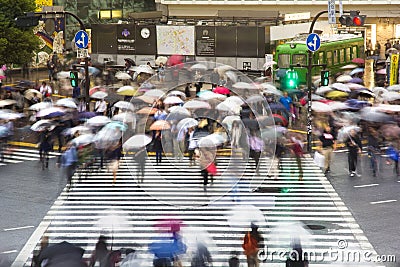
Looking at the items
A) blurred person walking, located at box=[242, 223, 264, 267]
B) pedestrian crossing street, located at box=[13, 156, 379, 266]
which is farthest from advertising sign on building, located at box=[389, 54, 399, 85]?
blurred person walking, located at box=[242, 223, 264, 267]

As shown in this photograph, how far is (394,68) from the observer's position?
144 feet

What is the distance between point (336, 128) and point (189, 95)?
11.9 meters

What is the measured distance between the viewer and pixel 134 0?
2741 inches

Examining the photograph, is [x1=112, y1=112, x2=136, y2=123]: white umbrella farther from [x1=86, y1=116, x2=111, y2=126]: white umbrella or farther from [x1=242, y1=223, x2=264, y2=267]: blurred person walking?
[x1=242, y1=223, x2=264, y2=267]: blurred person walking

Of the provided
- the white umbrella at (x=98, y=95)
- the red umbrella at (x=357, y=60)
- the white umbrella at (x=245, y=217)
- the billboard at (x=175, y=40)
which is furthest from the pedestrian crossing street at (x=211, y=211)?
the red umbrella at (x=357, y=60)

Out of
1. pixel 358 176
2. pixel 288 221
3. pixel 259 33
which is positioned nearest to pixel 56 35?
pixel 259 33

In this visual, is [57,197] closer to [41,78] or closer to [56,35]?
[41,78]

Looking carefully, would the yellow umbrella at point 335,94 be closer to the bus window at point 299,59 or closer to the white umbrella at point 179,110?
the white umbrella at point 179,110

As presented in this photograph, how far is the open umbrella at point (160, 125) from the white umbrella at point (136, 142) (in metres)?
1.50

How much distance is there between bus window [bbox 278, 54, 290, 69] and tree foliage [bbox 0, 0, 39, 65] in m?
13.5

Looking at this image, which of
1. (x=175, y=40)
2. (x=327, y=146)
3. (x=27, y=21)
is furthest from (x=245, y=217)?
(x=175, y=40)

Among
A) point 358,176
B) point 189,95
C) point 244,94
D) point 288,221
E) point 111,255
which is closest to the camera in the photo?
point 111,255

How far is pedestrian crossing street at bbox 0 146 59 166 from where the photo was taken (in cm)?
3381

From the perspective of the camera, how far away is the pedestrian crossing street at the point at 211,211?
888 inches
